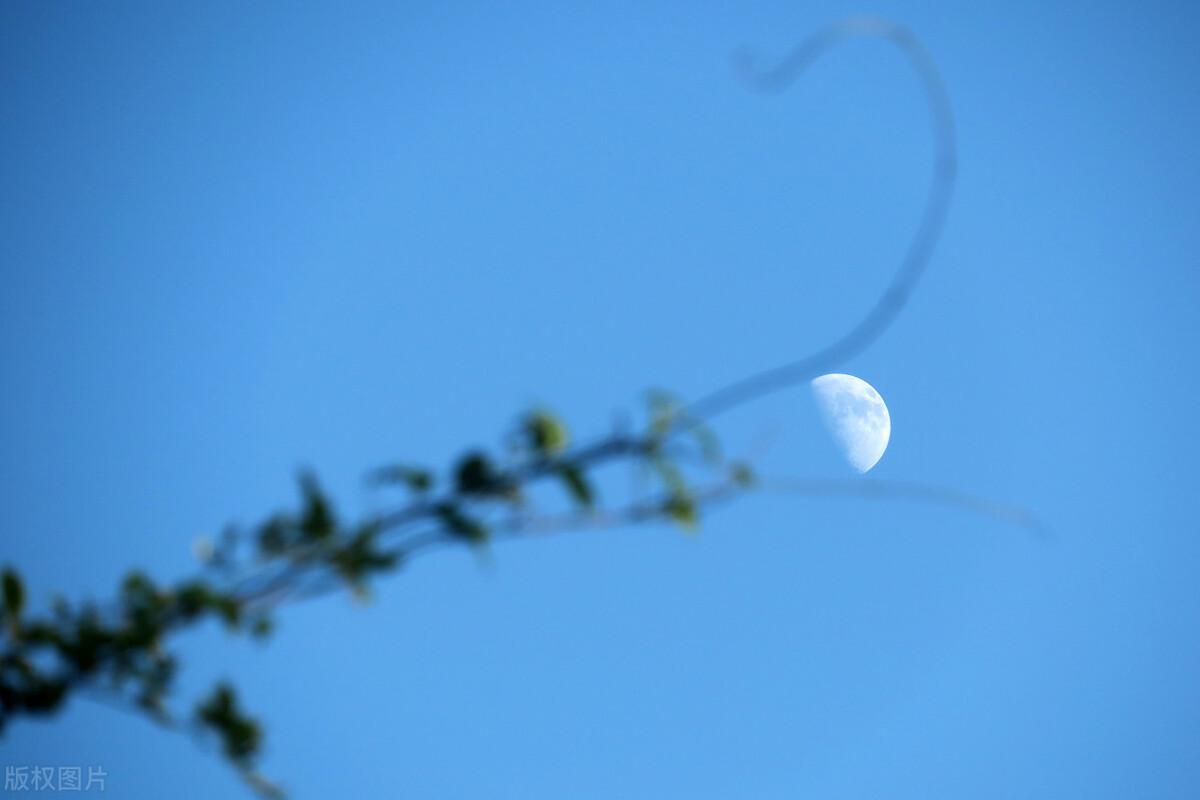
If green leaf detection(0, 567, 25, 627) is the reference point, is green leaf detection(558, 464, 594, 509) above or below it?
below

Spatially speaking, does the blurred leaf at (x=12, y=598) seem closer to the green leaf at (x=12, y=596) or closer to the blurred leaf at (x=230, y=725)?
the green leaf at (x=12, y=596)

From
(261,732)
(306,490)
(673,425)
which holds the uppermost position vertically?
(306,490)

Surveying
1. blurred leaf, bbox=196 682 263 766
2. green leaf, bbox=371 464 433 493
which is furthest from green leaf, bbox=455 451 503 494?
blurred leaf, bbox=196 682 263 766

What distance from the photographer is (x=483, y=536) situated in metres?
1.73

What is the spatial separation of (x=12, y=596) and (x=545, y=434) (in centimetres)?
175

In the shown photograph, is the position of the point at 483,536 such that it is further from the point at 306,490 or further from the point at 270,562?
the point at 270,562

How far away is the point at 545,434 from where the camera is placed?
1735mm

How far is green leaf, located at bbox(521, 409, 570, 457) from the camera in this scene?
5.70ft

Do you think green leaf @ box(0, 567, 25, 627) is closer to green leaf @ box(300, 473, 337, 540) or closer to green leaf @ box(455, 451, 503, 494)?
green leaf @ box(300, 473, 337, 540)

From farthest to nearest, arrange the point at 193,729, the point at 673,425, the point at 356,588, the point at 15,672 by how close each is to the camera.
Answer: the point at 193,729 → the point at 15,672 → the point at 356,588 → the point at 673,425

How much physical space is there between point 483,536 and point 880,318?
1190 millimetres

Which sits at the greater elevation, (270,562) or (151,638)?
(270,562)

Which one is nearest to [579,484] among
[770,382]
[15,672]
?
[770,382]

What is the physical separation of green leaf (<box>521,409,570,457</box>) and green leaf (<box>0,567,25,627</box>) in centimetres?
168
